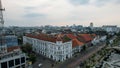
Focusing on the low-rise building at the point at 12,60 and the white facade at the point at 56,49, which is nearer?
Answer: the low-rise building at the point at 12,60

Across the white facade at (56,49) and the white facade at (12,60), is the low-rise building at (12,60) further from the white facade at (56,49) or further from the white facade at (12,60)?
the white facade at (56,49)

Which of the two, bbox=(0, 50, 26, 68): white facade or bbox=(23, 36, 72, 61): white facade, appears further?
bbox=(23, 36, 72, 61): white facade

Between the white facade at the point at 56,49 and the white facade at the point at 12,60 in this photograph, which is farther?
the white facade at the point at 56,49

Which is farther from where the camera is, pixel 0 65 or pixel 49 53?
pixel 49 53

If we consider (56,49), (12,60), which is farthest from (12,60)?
(56,49)

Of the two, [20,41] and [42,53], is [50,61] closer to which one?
[42,53]

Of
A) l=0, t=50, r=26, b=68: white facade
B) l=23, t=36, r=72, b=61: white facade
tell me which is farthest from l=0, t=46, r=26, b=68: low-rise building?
l=23, t=36, r=72, b=61: white facade

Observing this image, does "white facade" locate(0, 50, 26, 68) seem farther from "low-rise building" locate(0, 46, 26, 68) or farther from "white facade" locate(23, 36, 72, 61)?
"white facade" locate(23, 36, 72, 61)

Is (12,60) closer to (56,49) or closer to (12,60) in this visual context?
(12,60)

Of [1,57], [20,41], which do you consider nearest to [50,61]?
[1,57]

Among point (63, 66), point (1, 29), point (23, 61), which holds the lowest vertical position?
point (63, 66)

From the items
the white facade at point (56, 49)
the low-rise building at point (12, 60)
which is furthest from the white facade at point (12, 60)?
the white facade at point (56, 49)
